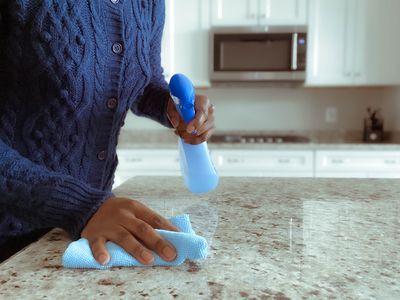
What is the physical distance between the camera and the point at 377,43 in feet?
8.71

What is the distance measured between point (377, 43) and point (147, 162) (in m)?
1.58

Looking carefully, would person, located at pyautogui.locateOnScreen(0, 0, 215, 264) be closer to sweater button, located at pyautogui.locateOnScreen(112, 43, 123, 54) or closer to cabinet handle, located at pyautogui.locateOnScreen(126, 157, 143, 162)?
sweater button, located at pyautogui.locateOnScreen(112, 43, 123, 54)

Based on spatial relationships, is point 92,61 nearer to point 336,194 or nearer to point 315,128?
point 336,194

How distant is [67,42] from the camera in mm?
691

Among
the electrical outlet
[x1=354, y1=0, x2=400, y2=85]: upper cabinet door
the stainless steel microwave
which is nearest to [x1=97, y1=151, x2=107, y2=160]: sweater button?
the stainless steel microwave

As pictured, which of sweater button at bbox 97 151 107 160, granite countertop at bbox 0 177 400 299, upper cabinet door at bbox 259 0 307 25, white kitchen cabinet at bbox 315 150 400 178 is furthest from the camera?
upper cabinet door at bbox 259 0 307 25

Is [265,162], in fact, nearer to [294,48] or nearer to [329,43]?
Answer: [294,48]

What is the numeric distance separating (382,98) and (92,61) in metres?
2.66

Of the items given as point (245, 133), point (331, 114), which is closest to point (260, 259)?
point (245, 133)

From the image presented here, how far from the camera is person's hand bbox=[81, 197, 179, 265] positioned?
0.51 m

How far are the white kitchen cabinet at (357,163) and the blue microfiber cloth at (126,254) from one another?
2103mm

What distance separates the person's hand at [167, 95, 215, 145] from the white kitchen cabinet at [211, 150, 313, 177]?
163 cm

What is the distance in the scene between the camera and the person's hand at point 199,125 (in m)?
0.79

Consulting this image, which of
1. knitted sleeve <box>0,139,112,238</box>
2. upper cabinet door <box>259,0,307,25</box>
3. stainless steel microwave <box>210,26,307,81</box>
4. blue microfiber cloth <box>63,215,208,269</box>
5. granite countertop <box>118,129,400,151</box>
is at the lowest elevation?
granite countertop <box>118,129,400,151</box>
